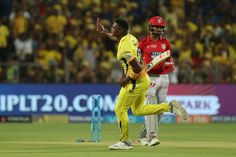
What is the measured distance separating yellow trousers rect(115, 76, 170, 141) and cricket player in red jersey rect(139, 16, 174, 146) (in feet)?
3.19

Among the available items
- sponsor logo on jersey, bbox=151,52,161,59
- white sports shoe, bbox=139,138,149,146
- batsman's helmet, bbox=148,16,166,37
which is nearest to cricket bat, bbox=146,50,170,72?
sponsor logo on jersey, bbox=151,52,161,59

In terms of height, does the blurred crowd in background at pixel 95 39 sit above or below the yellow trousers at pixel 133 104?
above

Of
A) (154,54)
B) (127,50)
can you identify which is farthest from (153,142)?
(127,50)

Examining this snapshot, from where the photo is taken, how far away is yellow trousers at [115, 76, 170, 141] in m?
15.0

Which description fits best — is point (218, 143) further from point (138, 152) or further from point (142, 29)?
point (142, 29)

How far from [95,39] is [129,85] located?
530 inches

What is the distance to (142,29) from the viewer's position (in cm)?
3003

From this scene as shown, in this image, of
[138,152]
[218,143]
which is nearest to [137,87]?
[138,152]

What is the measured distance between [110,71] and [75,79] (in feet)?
3.74

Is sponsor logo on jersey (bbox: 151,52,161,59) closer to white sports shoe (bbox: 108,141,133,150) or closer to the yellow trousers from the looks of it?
the yellow trousers

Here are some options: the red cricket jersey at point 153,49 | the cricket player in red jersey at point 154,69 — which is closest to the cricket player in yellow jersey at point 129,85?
the cricket player in red jersey at point 154,69

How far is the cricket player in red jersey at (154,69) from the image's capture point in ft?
53.5

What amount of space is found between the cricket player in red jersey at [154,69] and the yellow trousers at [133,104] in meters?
0.97

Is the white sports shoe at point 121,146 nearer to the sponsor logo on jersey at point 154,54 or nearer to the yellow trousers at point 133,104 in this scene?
the yellow trousers at point 133,104
